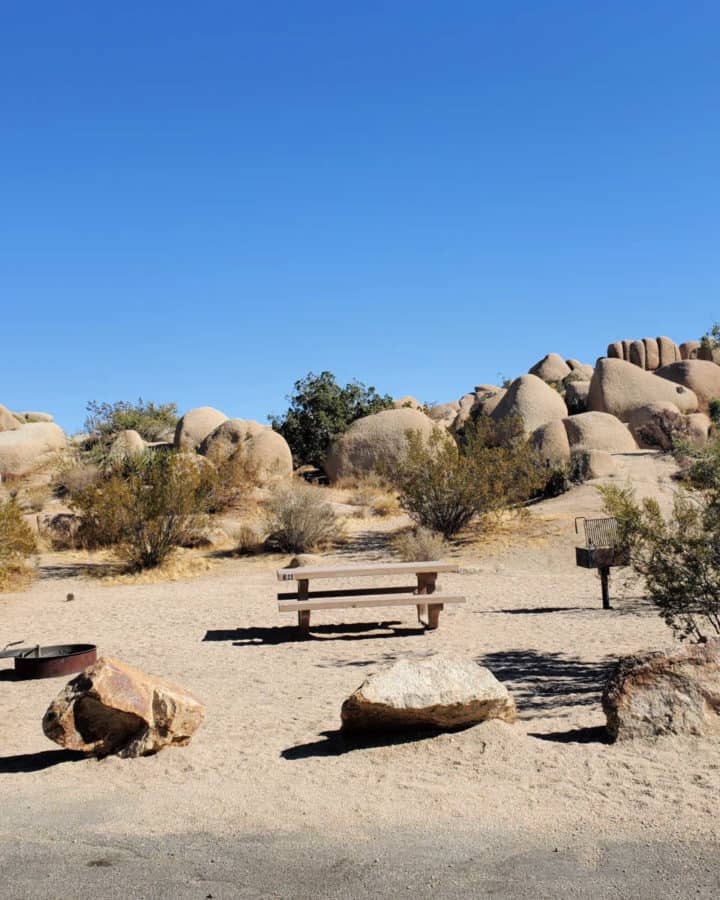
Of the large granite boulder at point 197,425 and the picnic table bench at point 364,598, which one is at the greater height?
the large granite boulder at point 197,425

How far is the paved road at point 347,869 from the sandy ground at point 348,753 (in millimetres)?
145

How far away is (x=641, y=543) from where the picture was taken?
8016mm

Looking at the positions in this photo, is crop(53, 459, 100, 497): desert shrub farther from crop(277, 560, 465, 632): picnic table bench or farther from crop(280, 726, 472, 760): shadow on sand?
crop(280, 726, 472, 760): shadow on sand

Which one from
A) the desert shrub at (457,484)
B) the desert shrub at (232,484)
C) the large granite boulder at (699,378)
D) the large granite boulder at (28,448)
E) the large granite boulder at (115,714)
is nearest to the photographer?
the large granite boulder at (115,714)

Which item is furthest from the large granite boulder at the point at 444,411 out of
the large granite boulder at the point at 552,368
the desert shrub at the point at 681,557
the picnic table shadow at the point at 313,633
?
the desert shrub at the point at 681,557

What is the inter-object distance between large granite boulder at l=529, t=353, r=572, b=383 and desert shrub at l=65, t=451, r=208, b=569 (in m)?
32.2

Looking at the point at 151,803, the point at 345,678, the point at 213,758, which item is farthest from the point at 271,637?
the point at 151,803

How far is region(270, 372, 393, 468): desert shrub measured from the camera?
111 ft

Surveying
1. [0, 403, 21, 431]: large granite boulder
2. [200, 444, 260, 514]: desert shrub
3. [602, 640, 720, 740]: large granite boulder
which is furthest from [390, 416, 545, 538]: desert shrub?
[0, 403, 21, 431]: large granite boulder

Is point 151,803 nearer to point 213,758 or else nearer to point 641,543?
point 213,758

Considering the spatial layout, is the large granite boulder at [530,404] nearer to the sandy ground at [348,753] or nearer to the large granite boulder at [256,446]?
the large granite boulder at [256,446]

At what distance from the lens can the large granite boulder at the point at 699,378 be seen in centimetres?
3547

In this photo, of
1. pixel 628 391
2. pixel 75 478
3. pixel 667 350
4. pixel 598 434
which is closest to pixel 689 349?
pixel 667 350

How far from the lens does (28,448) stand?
3145cm
